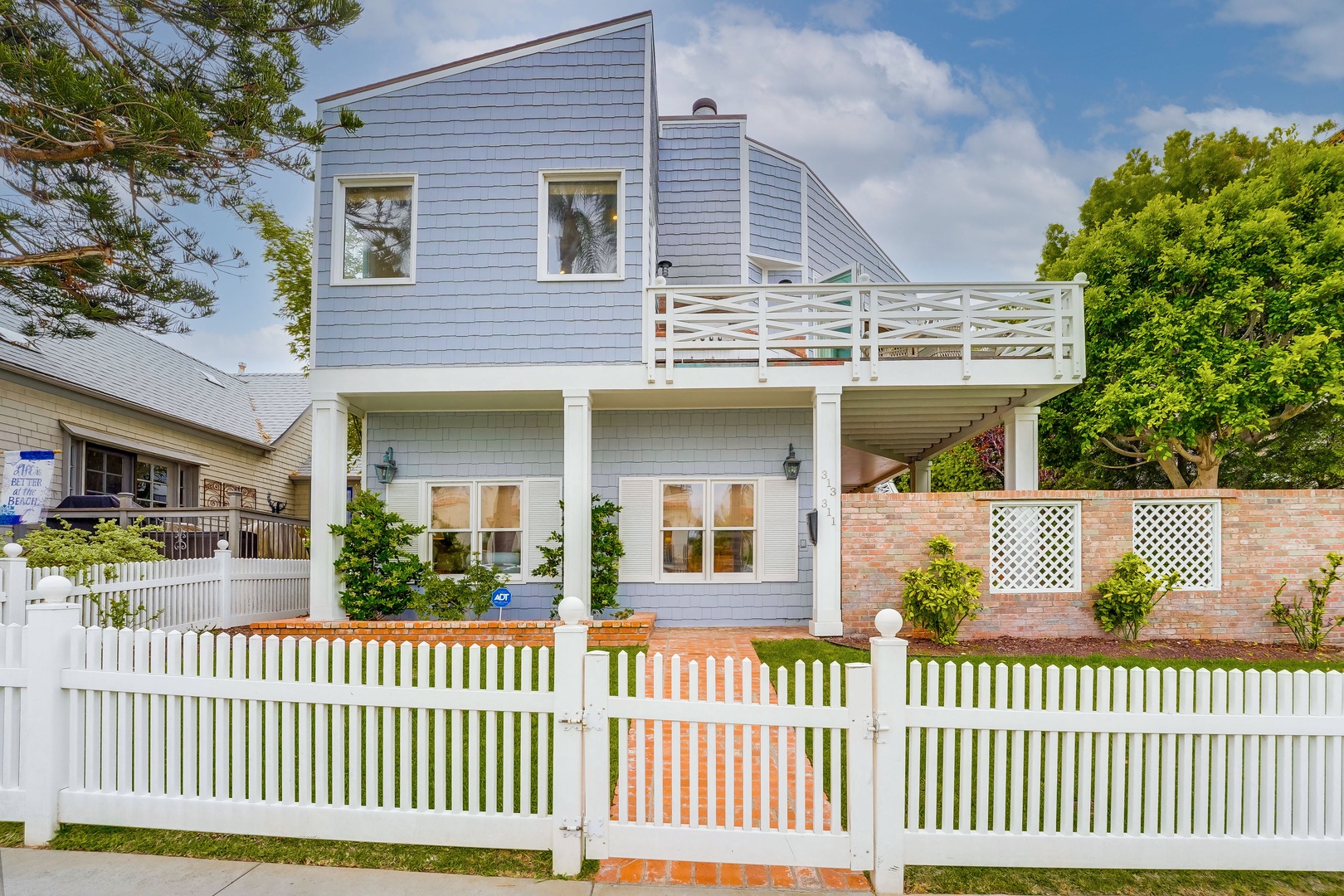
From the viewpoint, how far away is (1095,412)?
462 inches

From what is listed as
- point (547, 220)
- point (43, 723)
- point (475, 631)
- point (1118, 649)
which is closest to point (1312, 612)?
point (1118, 649)

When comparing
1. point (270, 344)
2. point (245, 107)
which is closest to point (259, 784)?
point (245, 107)

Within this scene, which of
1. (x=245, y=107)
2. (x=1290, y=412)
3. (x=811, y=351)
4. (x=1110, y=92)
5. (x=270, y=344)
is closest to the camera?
(x=245, y=107)

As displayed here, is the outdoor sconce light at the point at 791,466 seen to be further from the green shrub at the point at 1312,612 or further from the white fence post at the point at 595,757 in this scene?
the white fence post at the point at 595,757

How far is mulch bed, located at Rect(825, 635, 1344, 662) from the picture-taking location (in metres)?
8.16

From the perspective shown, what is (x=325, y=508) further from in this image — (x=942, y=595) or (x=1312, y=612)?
(x=1312, y=612)

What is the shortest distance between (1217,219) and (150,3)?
13605 millimetres

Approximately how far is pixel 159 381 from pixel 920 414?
14.8 meters

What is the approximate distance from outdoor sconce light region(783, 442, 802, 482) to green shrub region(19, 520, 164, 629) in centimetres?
744

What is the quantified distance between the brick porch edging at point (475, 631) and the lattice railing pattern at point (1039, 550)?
14.8 ft

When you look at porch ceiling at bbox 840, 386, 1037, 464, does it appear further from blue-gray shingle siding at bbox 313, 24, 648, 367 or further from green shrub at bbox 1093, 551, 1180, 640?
blue-gray shingle siding at bbox 313, 24, 648, 367

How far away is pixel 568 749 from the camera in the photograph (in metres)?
3.51

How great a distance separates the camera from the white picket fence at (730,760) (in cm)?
342

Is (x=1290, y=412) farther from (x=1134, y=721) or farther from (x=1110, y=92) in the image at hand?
(x=1134, y=721)
